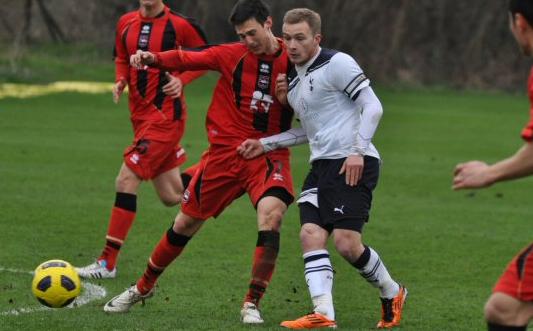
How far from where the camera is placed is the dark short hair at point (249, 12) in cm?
807

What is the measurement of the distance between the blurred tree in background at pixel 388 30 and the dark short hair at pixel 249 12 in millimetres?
27497

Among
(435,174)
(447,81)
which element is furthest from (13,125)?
(447,81)

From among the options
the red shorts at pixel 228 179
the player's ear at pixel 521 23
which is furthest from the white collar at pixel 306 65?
the player's ear at pixel 521 23

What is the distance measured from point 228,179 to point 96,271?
2.07 meters

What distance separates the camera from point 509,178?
5520mm

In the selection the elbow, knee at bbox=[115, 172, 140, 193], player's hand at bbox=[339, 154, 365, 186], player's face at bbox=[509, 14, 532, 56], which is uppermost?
player's face at bbox=[509, 14, 532, 56]

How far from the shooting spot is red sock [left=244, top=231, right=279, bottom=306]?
8047 millimetres

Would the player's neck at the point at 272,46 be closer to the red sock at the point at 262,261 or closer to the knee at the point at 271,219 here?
the knee at the point at 271,219

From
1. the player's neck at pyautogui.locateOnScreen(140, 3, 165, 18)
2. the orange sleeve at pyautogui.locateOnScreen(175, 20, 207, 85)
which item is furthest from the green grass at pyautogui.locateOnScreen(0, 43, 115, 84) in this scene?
the orange sleeve at pyautogui.locateOnScreen(175, 20, 207, 85)

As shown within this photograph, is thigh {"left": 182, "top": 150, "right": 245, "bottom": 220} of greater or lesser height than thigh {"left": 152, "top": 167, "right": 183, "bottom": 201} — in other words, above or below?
above

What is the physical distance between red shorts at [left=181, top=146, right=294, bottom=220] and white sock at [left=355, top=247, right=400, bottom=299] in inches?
29.8

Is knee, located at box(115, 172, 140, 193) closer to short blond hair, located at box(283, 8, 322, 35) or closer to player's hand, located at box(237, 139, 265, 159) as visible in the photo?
player's hand, located at box(237, 139, 265, 159)

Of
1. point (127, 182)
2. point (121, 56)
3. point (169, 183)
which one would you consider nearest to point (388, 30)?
point (169, 183)

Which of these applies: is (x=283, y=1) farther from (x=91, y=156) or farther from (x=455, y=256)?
(x=455, y=256)
